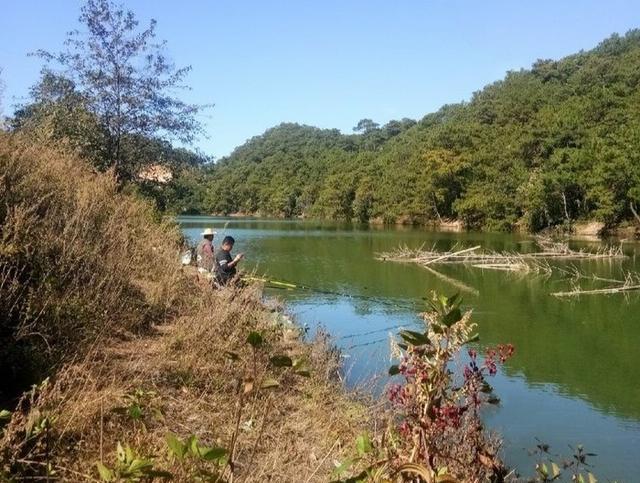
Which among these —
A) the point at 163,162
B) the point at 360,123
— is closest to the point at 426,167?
the point at 163,162

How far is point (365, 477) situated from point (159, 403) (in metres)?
2.90

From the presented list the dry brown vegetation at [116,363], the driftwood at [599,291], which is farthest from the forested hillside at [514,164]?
the driftwood at [599,291]

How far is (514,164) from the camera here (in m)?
55.9

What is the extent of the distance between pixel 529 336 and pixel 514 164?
4607 cm

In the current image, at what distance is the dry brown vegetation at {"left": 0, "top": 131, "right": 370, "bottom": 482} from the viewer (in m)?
3.21

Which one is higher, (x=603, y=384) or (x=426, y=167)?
(x=426, y=167)

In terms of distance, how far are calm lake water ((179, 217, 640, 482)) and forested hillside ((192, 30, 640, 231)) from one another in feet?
19.8

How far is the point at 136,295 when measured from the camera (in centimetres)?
679

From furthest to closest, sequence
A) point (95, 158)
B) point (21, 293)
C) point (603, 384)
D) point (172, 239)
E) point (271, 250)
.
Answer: point (271, 250) → point (95, 158) → point (172, 239) → point (603, 384) → point (21, 293)

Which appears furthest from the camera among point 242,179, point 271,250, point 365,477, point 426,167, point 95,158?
point 242,179

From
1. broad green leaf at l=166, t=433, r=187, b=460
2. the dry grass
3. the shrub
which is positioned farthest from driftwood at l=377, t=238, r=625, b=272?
broad green leaf at l=166, t=433, r=187, b=460

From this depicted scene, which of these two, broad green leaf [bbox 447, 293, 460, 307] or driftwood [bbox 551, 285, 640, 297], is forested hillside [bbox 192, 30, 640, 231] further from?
broad green leaf [bbox 447, 293, 460, 307]

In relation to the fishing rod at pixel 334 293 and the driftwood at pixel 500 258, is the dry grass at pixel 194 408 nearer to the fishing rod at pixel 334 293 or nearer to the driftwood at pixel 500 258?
the fishing rod at pixel 334 293

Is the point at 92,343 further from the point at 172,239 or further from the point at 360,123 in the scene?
the point at 360,123
